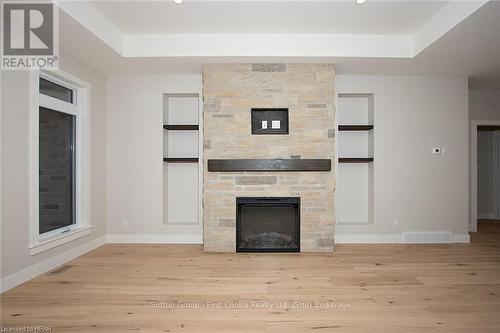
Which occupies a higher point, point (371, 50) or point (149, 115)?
point (371, 50)

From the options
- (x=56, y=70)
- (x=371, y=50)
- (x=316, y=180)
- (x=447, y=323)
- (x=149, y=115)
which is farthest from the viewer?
(x=149, y=115)

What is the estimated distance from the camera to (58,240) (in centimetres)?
348

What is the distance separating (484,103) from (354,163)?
2.84 m

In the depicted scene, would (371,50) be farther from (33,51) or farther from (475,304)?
(33,51)

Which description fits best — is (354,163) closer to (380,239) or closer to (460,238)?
(380,239)

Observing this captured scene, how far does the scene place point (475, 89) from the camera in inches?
214

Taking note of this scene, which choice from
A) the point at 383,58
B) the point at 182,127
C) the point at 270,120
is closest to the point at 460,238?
the point at 383,58

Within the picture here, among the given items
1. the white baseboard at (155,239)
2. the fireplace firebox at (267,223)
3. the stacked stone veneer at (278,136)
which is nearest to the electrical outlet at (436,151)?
the stacked stone veneer at (278,136)

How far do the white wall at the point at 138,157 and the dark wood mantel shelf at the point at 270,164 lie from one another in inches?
43.1

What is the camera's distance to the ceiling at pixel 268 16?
313 centimetres

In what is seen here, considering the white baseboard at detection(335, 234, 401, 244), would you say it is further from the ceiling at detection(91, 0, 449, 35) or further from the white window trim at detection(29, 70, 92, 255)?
the white window trim at detection(29, 70, 92, 255)

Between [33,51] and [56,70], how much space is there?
391 millimetres

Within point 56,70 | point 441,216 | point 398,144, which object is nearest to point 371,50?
point 398,144

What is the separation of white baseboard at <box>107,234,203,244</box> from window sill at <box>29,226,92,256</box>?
1.74ft
